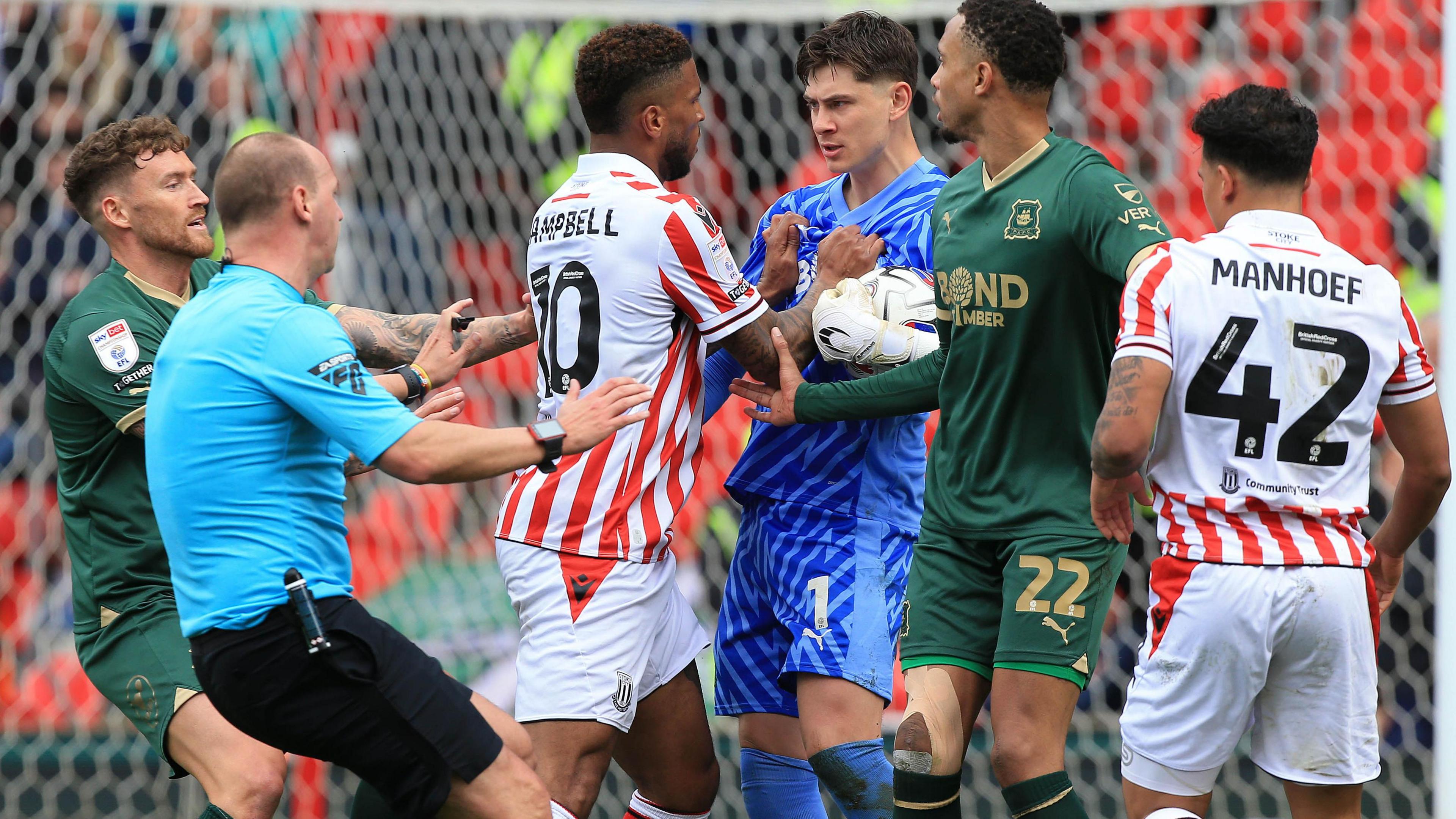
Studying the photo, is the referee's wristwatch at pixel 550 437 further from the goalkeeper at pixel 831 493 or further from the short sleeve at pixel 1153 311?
the short sleeve at pixel 1153 311

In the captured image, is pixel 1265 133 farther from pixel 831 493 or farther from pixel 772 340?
pixel 831 493

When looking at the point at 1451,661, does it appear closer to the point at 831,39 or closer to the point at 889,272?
the point at 889,272

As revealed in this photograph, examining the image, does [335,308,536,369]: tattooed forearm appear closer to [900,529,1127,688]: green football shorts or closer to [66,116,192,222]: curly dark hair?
[66,116,192,222]: curly dark hair

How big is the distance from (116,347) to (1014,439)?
7.15ft

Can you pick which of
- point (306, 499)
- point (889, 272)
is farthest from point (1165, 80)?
point (306, 499)

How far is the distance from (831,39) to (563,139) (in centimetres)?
357

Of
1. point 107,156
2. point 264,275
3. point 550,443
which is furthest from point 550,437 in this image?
point 107,156

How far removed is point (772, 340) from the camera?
336cm

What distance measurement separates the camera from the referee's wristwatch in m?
2.65

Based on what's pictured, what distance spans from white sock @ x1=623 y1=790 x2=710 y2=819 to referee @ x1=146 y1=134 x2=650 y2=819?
0.78 metres

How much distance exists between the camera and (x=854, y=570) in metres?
3.49

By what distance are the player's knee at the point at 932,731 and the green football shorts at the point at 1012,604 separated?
0.21ft

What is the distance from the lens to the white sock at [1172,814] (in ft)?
8.70

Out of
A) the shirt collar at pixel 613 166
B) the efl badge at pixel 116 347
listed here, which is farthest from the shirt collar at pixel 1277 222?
the efl badge at pixel 116 347
